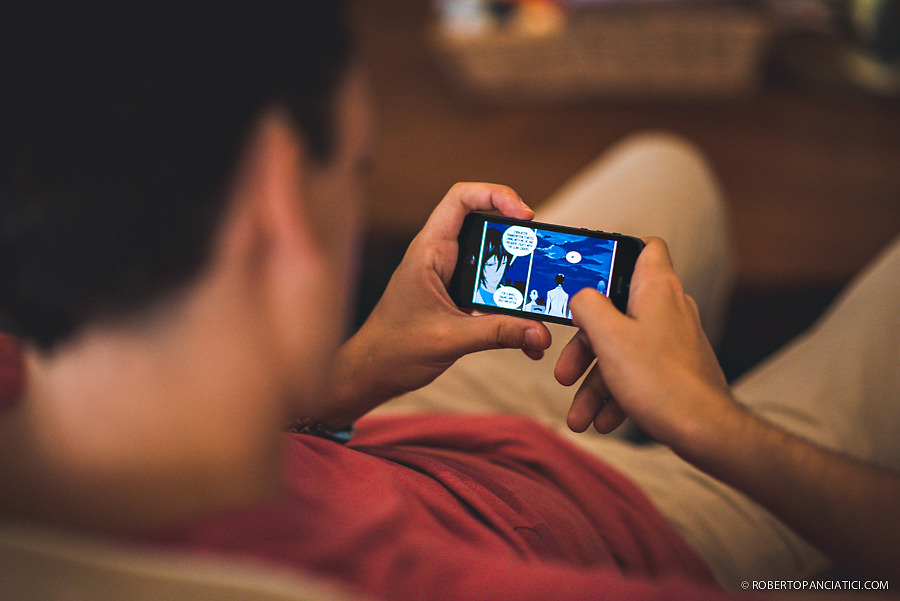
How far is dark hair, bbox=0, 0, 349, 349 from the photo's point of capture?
0.34 meters

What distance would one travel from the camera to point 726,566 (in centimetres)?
68

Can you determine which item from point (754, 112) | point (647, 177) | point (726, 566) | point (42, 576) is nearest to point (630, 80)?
point (754, 112)

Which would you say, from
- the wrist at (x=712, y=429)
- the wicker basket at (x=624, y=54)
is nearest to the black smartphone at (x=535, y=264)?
the wrist at (x=712, y=429)

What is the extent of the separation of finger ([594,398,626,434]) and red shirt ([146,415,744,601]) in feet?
0.34

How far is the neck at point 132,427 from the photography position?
38cm

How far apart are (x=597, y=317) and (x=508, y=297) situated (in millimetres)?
105

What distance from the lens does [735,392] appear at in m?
0.81

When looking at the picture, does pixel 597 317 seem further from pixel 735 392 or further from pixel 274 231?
pixel 735 392

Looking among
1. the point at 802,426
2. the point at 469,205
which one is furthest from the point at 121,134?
the point at 802,426

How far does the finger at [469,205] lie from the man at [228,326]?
0.11 metres

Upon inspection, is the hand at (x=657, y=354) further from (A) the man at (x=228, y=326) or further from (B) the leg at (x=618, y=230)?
(B) the leg at (x=618, y=230)

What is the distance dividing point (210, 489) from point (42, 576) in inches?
3.7

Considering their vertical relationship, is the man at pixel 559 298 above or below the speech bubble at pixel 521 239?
below

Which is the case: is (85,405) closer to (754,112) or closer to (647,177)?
(647,177)
